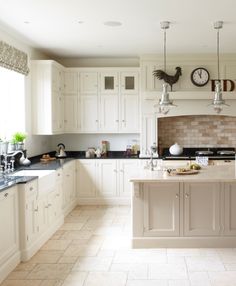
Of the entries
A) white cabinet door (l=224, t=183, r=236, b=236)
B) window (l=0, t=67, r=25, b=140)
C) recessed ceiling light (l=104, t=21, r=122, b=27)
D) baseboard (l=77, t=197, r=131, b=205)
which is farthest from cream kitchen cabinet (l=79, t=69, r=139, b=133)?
white cabinet door (l=224, t=183, r=236, b=236)

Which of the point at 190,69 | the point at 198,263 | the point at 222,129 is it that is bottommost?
the point at 198,263

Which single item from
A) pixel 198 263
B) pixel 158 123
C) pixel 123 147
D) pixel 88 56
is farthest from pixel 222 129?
pixel 198 263

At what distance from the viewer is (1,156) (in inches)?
196

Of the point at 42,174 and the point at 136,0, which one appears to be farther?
the point at 42,174

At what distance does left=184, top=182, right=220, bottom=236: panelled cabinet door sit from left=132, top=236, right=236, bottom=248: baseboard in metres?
0.07

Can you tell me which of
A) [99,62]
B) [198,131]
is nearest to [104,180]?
[198,131]

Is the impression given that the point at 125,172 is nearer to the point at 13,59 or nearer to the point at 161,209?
the point at 161,209

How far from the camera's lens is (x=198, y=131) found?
285 inches

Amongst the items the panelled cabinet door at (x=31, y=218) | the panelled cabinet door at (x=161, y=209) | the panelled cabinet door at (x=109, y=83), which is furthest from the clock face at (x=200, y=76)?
the panelled cabinet door at (x=31, y=218)

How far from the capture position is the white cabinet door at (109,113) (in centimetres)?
700

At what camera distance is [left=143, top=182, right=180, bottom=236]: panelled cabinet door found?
4.43 m

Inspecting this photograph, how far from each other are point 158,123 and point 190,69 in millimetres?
1180

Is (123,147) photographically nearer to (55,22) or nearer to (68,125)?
(68,125)

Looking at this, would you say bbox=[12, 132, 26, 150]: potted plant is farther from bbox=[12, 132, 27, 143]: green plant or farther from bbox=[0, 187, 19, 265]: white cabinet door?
bbox=[0, 187, 19, 265]: white cabinet door
